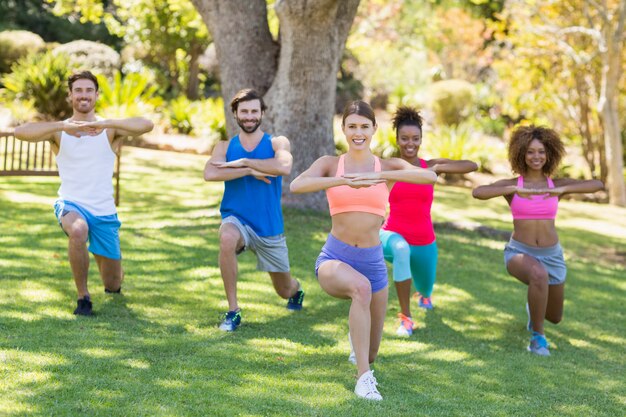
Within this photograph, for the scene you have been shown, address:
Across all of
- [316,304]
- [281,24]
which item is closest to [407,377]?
[316,304]

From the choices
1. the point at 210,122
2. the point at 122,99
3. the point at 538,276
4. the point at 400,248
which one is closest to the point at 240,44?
the point at 400,248

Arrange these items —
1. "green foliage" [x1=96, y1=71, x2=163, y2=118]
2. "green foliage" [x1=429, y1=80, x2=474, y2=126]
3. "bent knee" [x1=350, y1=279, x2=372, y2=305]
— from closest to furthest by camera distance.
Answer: "bent knee" [x1=350, y1=279, x2=372, y2=305] → "green foliage" [x1=96, y1=71, x2=163, y2=118] → "green foliage" [x1=429, y1=80, x2=474, y2=126]

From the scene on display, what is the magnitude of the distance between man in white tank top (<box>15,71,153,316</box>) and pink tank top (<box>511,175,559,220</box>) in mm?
3008

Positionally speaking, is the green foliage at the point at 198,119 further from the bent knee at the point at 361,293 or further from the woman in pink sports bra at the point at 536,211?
the bent knee at the point at 361,293

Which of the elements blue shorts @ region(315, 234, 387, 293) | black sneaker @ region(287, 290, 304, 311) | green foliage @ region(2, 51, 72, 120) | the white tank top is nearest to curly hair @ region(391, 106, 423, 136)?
black sneaker @ region(287, 290, 304, 311)

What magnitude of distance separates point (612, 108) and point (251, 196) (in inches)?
513

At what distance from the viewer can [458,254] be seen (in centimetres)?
1152

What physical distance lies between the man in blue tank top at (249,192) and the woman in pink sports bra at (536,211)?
1.61 m

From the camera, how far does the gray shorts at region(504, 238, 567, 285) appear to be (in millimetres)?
7457

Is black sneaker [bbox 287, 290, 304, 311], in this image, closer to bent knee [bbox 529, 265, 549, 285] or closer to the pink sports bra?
bent knee [bbox 529, 265, 549, 285]

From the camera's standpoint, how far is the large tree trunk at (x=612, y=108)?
702 inches

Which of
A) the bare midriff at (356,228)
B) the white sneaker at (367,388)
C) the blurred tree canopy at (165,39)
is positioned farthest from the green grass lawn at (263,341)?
the blurred tree canopy at (165,39)

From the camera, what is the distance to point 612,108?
18.4m

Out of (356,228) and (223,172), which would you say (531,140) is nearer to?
(356,228)
